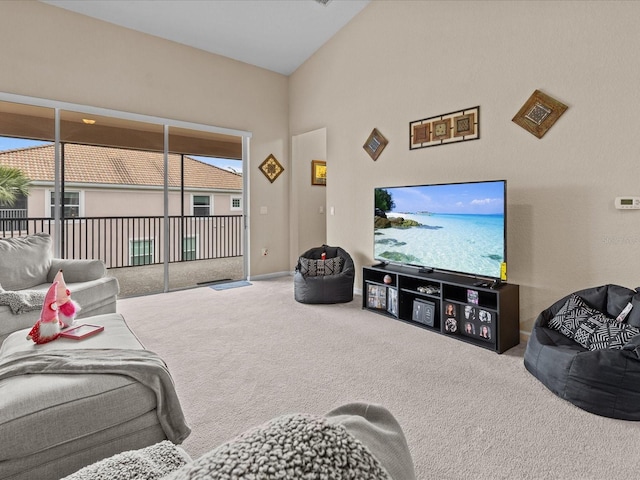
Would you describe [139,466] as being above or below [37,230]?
below

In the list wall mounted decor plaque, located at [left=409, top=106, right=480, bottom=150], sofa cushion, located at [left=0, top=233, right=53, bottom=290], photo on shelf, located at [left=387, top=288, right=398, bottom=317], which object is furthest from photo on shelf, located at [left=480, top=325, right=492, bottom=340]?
sofa cushion, located at [left=0, top=233, right=53, bottom=290]

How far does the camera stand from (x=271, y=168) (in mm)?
5637

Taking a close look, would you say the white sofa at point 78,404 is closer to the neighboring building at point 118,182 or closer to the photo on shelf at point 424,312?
the photo on shelf at point 424,312

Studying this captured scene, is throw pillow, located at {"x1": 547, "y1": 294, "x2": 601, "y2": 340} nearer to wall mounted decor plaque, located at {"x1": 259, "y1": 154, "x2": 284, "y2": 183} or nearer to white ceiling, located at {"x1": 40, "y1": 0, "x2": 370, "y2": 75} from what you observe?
white ceiling, located at {"x1": 40, "y1": 0, "x2": 370, "y2": 75}

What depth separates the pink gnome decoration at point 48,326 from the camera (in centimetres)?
177

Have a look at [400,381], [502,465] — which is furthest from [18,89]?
[502,465]

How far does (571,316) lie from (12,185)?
5333 mm

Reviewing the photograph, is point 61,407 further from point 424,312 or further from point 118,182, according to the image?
point 118,182

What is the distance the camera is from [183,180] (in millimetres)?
5129

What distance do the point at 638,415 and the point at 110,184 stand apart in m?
5.48

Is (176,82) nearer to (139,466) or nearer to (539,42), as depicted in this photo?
(539,42)

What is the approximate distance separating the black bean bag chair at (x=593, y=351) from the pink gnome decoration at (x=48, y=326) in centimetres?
279

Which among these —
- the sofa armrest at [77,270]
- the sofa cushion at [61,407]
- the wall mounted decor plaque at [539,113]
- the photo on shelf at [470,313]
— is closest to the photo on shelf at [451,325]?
the photo on shelf at [470,313]

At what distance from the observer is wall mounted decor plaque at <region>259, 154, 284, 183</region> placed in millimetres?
5555
